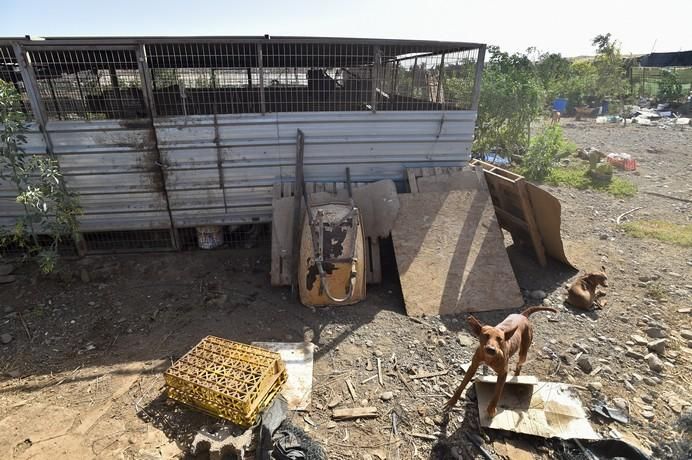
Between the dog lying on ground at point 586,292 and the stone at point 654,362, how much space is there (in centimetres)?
85

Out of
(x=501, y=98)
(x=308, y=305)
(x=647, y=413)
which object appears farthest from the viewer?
(x=501, y=98)

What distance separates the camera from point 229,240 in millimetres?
6211

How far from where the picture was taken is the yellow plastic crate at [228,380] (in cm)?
304

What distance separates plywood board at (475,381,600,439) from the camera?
121 inches

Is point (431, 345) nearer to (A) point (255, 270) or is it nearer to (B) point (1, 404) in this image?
→ (A) point (255, 270)

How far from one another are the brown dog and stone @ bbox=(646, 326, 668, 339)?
1971 mm

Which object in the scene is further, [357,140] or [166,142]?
[357,140]

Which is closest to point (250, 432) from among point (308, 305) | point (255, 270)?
point (308, 305)

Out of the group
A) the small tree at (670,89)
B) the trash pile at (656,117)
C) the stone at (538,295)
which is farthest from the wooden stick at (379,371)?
the small tree at (670,89)

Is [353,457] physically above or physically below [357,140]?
below

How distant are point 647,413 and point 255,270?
4737 millimetres

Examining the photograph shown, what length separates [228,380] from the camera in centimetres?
322

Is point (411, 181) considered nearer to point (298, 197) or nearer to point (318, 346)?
point (298, 197)

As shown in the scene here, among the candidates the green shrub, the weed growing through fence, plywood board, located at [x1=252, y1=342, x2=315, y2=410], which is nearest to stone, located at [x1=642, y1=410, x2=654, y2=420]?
plywood board, located at [x1=252, y1=342, x2=315, y2=410]
